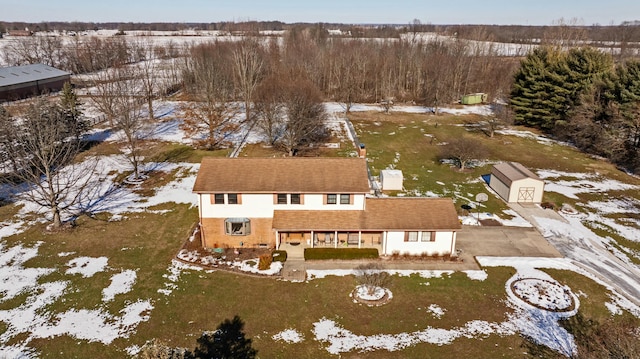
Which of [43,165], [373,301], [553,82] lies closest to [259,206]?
[373,301]

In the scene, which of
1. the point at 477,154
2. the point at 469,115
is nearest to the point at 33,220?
the point at 477,154

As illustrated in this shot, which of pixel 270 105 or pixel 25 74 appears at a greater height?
pixel 25 74

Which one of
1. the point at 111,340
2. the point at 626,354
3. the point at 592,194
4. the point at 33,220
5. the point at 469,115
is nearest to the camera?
the point at 626,354

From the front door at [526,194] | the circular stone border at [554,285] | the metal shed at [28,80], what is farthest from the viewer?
the metal shed at [28,80]

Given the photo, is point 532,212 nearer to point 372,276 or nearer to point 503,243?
point 503,243

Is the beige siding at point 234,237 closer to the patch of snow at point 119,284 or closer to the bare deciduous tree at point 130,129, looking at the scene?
the patch of snow at point 119,284

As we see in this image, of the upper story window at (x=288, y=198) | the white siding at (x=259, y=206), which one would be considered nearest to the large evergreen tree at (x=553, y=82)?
the white siding at (x=259, y=206)

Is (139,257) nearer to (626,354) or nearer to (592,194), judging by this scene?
(626,354)
